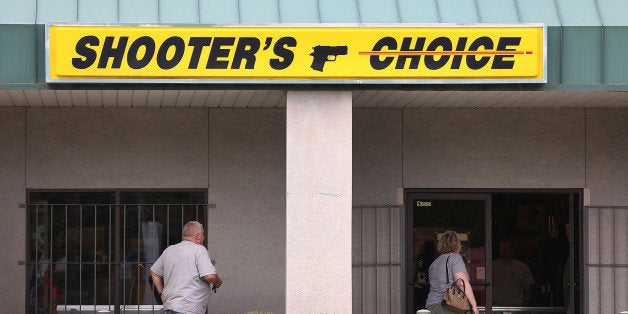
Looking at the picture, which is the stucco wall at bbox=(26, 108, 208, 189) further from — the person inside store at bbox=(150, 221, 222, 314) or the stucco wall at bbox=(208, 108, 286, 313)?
the person inside store at bbox=(150, 221, 222, 314)

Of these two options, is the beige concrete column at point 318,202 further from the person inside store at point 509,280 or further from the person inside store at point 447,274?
the person inside store at point 509,280

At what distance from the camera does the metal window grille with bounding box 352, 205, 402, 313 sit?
41.3 feet

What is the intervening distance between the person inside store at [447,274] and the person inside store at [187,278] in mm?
2346

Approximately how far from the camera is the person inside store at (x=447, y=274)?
11.0m

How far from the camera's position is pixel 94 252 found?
40.6 feet

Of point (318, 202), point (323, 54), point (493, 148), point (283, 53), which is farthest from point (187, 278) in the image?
point (493, 148)

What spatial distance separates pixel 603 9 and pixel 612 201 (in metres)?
3.14

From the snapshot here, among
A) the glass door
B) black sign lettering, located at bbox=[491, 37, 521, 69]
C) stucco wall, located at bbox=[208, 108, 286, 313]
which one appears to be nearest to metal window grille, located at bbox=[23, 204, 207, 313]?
stucco wall, located at bbox=[208, 108, 286, 313]

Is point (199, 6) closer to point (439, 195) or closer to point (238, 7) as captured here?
point (238, 7)

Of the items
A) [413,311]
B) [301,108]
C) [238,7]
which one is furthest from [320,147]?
[413,311]

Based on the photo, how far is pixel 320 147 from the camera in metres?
10.2

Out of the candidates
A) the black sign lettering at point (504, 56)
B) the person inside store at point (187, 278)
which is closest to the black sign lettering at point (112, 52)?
the person inside store at point (187, 278)

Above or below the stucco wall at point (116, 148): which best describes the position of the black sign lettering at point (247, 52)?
above

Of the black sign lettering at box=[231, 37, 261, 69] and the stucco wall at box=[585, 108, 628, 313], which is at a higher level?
the black sign lettering at box=[231, 37, 261, 69]
